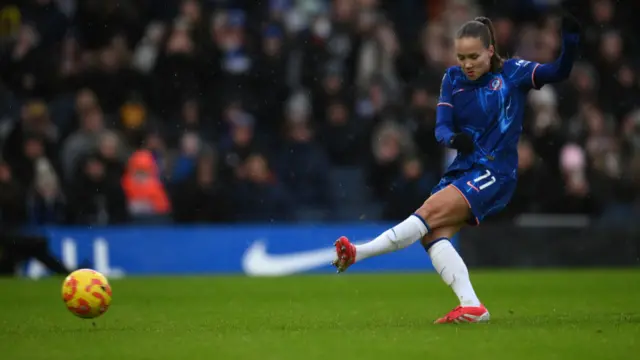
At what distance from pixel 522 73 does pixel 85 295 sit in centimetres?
342

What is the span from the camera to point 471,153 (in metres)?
8.06

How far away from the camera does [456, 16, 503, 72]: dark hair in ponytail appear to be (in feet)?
25.8

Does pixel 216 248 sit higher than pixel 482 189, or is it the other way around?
pixel 216 248

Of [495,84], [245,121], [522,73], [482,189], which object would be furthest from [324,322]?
[245,121]

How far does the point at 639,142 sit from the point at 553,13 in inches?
124

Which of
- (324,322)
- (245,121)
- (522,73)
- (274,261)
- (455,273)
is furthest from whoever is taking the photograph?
(245,121)

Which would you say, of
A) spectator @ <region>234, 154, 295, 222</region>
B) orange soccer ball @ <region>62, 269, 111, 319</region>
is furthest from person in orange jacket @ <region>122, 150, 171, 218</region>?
orange soccer ball @ <region>62, 269, 111, 319</region>

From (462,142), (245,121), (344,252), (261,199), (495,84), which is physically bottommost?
(344,252)

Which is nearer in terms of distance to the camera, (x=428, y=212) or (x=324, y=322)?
(x=428, y=212)

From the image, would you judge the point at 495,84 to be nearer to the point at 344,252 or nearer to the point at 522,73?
the point at 522,73

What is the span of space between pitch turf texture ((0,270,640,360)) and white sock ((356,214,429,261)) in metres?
0.53

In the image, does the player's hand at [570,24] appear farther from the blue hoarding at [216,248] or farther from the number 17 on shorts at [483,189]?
the blue hoarding at [216,248]

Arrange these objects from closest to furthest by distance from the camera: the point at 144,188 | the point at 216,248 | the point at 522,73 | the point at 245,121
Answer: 1. the point at 522,73
2. the point at 216,248
3. the point at 144,188
4. the point at 245,121

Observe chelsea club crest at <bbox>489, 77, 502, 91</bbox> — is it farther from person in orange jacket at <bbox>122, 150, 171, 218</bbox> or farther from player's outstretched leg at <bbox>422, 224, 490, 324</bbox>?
person in orange jacket at <bbox>122, 150, 171, 218</bbox>
